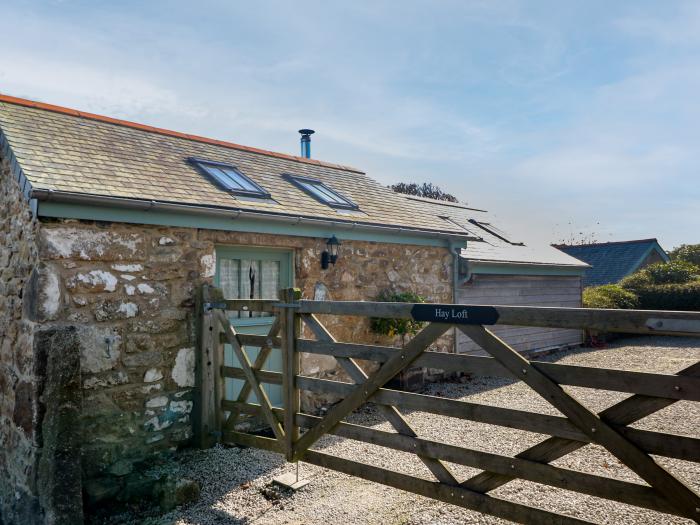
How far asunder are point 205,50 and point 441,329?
5630mm

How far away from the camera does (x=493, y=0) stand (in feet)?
21.7

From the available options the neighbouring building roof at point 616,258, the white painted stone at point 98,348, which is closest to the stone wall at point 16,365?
the white painted stone at point 98,348

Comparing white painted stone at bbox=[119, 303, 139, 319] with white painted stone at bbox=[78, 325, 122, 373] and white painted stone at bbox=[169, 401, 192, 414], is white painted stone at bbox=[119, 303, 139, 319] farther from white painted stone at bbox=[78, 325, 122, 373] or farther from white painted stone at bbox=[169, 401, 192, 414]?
white painted stone at bbox=[169, 401, 192, 414]

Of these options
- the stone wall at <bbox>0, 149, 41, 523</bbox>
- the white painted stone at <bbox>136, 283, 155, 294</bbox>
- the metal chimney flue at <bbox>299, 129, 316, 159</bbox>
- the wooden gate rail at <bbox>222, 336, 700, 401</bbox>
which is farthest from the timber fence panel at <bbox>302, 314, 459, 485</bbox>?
the metal chimney flue at <bbox>299, 129, 316, 159</bbox>

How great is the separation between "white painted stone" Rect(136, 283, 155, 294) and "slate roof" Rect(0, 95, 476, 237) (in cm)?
93

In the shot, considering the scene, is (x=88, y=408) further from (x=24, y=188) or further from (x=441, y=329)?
(x=441, y=329)

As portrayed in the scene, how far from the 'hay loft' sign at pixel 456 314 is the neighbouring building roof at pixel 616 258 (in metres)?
19.8

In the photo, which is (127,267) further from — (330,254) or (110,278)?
(330,254)

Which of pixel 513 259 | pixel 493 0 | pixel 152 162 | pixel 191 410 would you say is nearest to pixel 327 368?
pixel 191 410

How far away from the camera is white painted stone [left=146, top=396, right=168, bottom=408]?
5594mm

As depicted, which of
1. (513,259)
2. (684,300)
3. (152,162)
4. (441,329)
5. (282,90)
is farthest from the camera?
(684,300)

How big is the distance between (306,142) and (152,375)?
7668 mm

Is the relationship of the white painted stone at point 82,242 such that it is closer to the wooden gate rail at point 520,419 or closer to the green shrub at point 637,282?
the wooden gate rail at point 520,419

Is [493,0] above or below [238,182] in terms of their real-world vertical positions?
above
